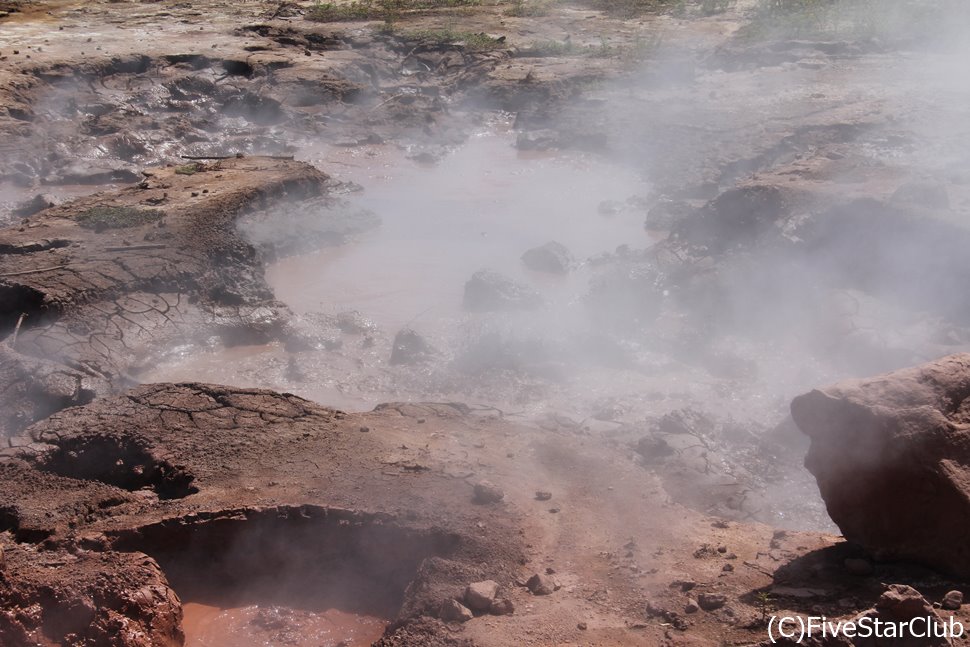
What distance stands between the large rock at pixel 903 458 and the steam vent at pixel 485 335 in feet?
0.05

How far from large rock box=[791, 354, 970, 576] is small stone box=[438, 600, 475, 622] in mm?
1907

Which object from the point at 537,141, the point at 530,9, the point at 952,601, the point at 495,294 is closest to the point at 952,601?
the point at 952,601

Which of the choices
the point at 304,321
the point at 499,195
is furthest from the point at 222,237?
the point at 499,195

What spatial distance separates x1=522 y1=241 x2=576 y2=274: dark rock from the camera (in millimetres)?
9219

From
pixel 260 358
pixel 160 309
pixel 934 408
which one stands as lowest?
pixel 260 358

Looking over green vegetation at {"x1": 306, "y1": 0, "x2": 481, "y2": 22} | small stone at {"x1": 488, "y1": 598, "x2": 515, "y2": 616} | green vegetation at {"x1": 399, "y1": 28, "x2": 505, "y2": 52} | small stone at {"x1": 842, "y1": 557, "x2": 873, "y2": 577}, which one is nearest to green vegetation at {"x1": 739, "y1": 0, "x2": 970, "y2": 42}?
green vegetation at {"x1": 399, "y1": 28, "x2": 505, "y2": 52}

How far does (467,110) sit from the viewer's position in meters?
14.5

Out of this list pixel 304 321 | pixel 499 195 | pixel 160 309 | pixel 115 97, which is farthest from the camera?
pixel 115 97

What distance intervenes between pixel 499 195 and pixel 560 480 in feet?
23.6

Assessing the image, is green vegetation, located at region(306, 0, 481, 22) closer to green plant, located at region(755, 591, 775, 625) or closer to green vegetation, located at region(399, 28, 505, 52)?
green vegetation, located at region(399, 28, 505, 52)

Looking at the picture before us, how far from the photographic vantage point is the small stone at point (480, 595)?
12.9 ft

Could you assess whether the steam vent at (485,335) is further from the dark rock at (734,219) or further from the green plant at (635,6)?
the green plant at (635,6)

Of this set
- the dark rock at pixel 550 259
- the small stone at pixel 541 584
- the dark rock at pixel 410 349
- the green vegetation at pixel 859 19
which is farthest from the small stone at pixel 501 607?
the green vegetation at pixel 859 19

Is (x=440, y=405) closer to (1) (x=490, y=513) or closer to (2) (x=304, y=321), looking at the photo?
(1) (x=490, y=513)
